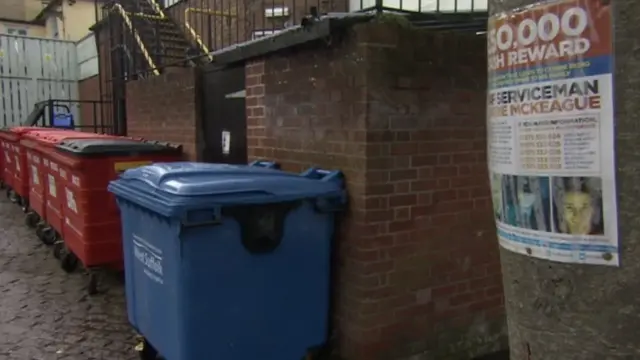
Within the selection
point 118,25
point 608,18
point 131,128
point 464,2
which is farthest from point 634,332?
point 118,25

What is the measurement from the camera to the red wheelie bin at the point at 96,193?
4.97 m

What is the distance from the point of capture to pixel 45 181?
21.5ft

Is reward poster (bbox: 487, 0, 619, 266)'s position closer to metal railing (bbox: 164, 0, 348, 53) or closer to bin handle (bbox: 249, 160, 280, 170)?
bin handle (bbox: 249, 160, 280, 170)

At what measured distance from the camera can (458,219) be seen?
12.3 feet

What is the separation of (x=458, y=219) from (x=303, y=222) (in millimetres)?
1132

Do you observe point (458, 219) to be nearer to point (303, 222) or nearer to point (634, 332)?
point (303, 222)

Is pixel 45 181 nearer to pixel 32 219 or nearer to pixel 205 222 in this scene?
pixel 32 219

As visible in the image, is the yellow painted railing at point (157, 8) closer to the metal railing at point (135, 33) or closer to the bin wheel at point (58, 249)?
the metal railing at point (135, 33)

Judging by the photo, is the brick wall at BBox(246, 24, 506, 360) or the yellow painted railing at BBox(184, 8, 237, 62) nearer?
the brick wall at BBox(246, 24, 506, 360)

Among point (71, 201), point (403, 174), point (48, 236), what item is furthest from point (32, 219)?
point (403, 174)

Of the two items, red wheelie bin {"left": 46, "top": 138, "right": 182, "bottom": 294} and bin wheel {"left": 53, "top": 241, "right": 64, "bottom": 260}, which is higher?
red wheelie bin {"left": 46, "top": 138, "right": 182, "bottom": 294}

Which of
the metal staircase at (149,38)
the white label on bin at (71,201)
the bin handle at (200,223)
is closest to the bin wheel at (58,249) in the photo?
the white label on bin at (71,201)

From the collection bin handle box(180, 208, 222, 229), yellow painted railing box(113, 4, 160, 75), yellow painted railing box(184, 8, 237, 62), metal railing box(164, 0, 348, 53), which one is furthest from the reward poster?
yellow painted railing box(184, 8, 237, 62)

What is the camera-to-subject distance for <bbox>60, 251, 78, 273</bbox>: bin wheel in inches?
231
